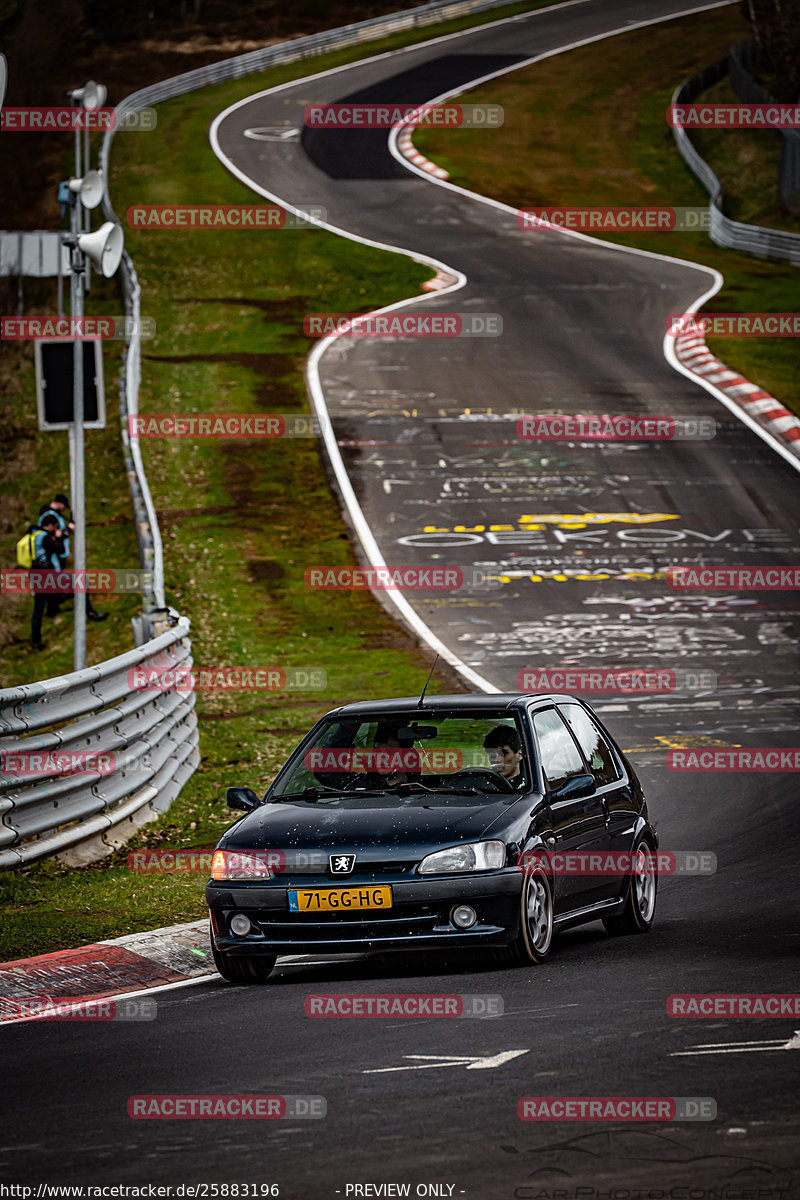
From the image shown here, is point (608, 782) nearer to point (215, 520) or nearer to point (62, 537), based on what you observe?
point (62, 537)

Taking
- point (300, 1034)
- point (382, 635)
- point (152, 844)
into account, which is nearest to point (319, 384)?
point (382, 635)

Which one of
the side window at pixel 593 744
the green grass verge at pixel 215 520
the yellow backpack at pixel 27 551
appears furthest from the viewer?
the yellow backpack at pixel 27 551

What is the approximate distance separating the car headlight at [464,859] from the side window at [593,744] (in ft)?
5.50

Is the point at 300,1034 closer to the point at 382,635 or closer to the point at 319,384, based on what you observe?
the point at 382,635

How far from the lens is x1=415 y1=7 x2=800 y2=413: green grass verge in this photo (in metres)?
42.3

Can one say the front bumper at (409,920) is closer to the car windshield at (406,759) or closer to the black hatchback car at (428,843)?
the black hatchback car at (428,843)

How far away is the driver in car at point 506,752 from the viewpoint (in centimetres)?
923

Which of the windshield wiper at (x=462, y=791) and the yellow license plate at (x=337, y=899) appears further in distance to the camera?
the windshield wiper at (x=462, y=791)

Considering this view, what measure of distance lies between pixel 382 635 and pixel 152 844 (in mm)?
8832

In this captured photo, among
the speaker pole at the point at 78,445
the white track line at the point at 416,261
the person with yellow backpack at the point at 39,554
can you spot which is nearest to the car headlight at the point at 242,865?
the speaker pole at the point at 78,445

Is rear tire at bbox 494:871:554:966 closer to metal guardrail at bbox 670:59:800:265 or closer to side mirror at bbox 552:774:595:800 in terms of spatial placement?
side mirror at bbox 552:774:595:800

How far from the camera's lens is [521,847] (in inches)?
333

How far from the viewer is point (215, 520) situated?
2639 cm

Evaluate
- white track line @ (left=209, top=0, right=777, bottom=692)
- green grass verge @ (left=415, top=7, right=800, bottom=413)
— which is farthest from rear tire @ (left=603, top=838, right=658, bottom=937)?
green grass verge @ (left=415, top=7, right=800, bottom=413)
